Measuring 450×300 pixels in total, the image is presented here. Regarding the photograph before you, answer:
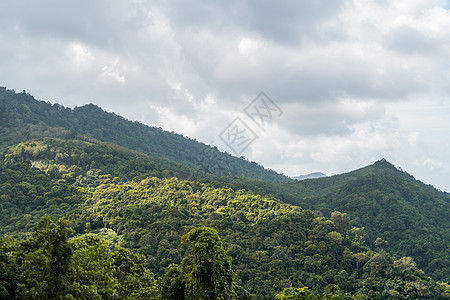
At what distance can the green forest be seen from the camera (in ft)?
54.5

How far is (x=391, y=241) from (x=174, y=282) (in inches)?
3353

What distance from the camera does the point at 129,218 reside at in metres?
60.6

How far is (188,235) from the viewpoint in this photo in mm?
14109

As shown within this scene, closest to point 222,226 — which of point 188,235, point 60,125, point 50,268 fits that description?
point 50,268

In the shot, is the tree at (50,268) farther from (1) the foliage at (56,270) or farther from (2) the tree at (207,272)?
(2) the tree at (207,272)

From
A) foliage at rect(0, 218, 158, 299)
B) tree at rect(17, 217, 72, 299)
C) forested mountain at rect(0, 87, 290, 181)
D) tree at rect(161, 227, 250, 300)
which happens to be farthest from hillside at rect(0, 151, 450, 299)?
forested mountain at rect(0, 87, 290, 181)

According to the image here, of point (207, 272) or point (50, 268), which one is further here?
point (50, 268)

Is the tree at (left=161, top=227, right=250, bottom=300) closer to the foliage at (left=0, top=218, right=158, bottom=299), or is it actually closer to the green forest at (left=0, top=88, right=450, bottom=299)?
the green forest at (left=0, top=88, right=450, bottom=299)

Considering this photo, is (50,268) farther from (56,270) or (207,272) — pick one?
(207,272)

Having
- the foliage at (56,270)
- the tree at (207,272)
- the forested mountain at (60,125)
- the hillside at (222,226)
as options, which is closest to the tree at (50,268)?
the foliage at (56,270)

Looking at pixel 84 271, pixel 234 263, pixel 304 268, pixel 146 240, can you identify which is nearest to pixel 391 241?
pixel 304 268

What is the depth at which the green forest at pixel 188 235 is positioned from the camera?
655 inches

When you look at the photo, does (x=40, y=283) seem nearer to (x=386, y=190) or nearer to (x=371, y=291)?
(x=371, y=291)

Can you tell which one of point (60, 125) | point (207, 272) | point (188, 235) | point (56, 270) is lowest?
point (56, 270)
